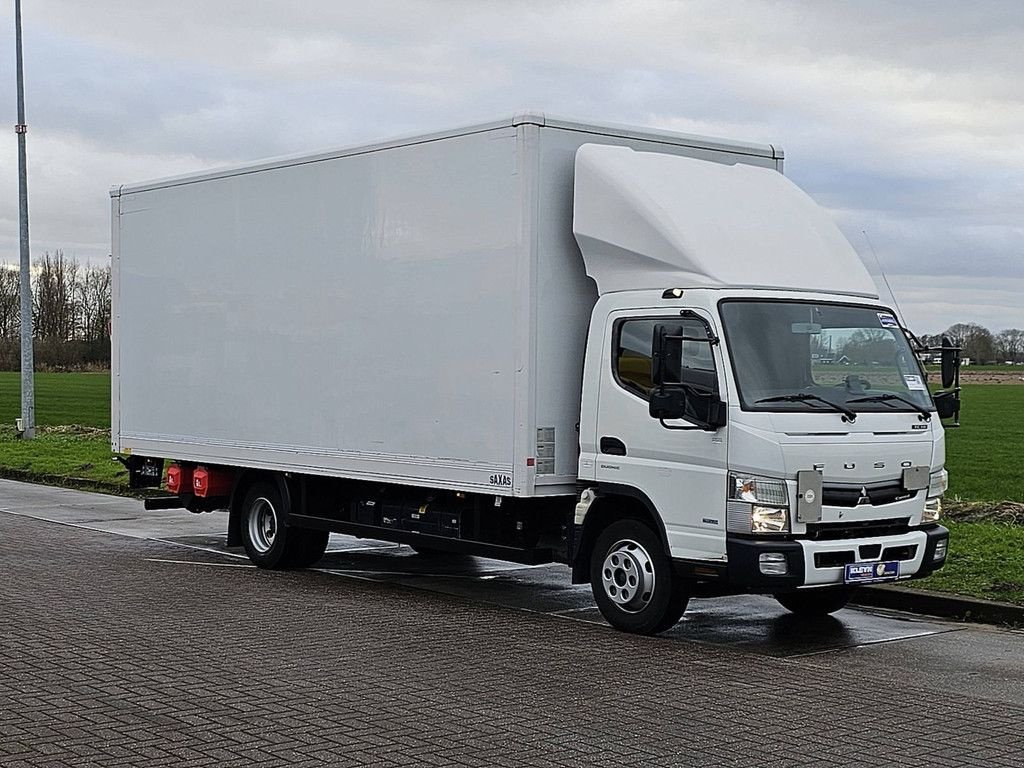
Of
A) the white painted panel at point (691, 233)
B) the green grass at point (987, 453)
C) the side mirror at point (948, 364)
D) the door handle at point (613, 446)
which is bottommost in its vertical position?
the green grass at point (987, 453)

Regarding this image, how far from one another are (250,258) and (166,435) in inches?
94.2

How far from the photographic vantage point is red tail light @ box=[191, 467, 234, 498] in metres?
14.6

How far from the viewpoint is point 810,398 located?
976 centimetres

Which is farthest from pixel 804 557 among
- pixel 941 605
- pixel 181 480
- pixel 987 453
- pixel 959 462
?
pixel 987 453

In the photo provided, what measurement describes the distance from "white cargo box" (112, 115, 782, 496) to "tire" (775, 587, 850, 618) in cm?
210

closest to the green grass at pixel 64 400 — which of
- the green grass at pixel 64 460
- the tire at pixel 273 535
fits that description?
the green grass at pixel 64 460

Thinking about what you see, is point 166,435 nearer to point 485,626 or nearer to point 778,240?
point 485,626

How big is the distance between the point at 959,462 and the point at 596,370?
A: 62.2 feet

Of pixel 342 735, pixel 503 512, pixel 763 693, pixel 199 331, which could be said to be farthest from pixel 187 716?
pixel 199 331

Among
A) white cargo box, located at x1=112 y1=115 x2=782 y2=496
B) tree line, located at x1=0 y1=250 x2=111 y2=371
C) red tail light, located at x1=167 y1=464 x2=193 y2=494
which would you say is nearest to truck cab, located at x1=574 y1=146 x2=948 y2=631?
white cargo box, located at x1=112 y1=115 x2=782 y2=496

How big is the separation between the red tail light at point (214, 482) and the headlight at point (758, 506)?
260 inches

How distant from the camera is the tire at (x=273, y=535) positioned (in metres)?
13.6

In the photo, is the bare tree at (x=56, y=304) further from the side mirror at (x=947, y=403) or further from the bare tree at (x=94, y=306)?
the side mirror at (x=947, y=403)

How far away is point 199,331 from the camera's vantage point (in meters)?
14.4
